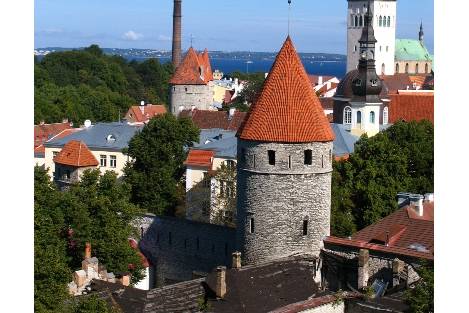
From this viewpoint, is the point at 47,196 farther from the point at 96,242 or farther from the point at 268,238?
the point at 268,238

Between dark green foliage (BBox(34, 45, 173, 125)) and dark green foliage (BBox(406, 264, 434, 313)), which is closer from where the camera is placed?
Answer: dark green foliage (BBox(406, 264, 434, 313))

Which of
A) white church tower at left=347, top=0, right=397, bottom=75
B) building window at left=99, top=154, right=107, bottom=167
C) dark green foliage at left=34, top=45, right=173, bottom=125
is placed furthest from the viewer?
white church tower at left=347, top=0, right=397, bottom=75

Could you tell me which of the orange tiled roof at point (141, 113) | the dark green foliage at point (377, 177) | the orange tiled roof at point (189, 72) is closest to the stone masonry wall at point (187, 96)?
the orange tiled roof at point (189, 72)

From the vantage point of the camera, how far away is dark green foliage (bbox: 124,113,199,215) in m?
30.5

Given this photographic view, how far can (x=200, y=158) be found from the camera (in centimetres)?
3192

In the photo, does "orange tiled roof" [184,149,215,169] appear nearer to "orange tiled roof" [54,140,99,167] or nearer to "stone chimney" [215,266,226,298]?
"orange tiled roof" [54,140,99,167]

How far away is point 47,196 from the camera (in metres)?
23.2

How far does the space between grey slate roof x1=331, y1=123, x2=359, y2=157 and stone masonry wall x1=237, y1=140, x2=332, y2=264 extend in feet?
42.2

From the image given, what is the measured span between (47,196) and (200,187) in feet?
28.0

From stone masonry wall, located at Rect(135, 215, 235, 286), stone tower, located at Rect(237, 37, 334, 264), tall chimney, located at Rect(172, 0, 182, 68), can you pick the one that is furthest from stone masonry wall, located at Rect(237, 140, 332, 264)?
tall chimney, located at Rect(172, 0, 182, 68)

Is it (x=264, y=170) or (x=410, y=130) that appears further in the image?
(x=410, y=130)

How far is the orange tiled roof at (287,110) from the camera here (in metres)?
19.8
